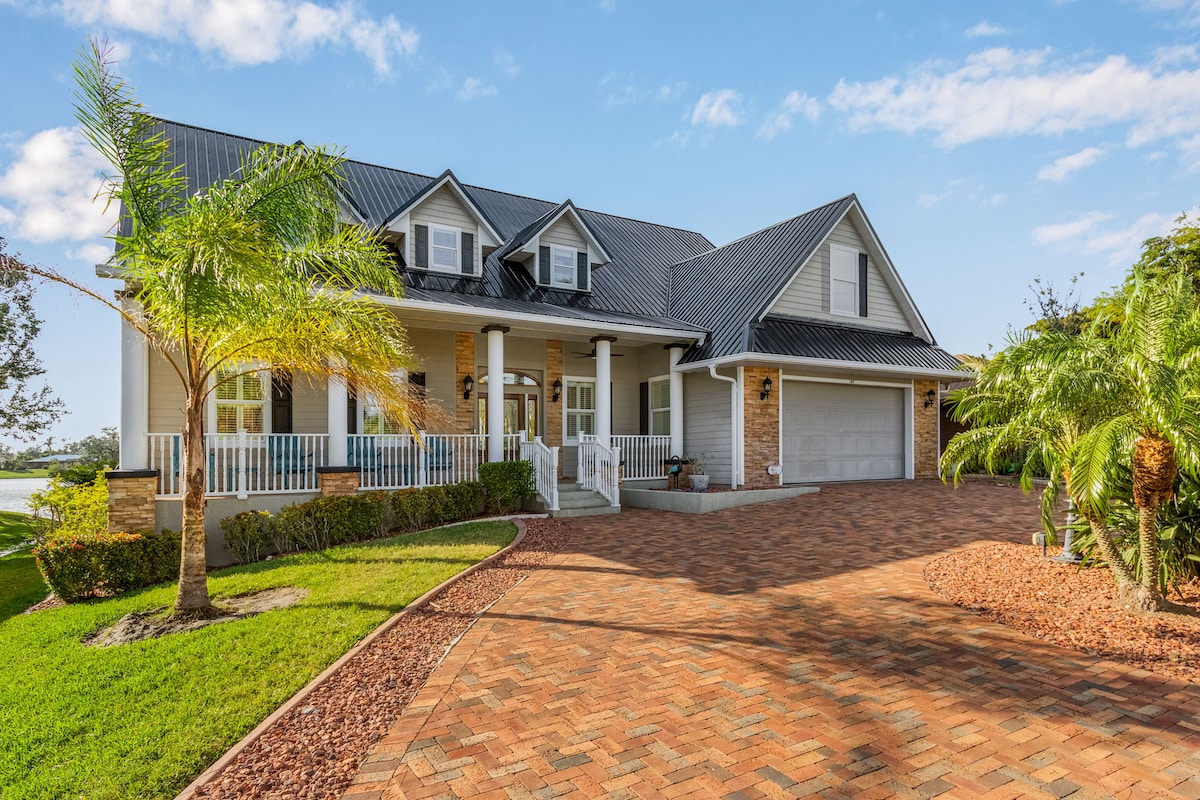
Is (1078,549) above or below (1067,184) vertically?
below

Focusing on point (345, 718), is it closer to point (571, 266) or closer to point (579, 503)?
point (579, 503)

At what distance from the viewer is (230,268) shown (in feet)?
20.4

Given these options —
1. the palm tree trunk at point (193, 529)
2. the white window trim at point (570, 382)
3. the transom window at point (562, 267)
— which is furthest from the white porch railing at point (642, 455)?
the palm tree trunk at point (193, 529)

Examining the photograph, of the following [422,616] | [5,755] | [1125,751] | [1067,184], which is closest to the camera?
[1125,751]

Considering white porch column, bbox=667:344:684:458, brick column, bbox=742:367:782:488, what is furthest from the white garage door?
white porch column, bbox=667:344:684:458

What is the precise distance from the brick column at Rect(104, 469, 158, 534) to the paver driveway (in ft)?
21.8

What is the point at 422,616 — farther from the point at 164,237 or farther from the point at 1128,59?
the point at 1128,59

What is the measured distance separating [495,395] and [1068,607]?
33.1ft

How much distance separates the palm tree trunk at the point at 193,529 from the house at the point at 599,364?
4.32 m

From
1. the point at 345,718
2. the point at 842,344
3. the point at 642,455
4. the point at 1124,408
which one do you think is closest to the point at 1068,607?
the point at 1124,408

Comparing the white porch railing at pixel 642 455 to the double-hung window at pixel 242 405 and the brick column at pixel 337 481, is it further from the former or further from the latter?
the double-hung window at pixel 242 405

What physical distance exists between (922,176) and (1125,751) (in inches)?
445

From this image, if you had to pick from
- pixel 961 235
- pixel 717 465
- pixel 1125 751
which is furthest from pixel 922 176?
pixel 1125 751

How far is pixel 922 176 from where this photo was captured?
12.4 m
